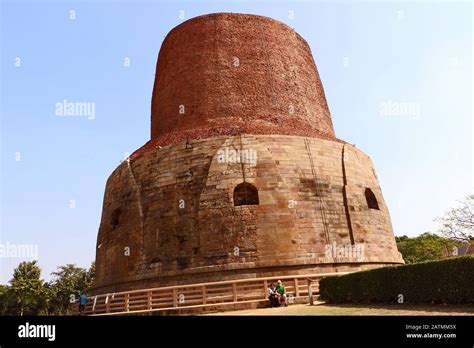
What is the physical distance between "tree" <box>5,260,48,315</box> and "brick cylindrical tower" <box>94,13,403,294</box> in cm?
2662

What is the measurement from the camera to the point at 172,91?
19984mm

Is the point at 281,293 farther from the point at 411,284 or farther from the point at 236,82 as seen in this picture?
the point at 236,82

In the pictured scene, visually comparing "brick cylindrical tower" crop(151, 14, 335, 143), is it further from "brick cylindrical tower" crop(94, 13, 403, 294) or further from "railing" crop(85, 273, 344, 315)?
"railing" crop(85, 273, 344, 315)

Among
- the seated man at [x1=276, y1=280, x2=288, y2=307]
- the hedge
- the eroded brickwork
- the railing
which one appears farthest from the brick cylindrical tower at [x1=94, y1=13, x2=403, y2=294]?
the hedge

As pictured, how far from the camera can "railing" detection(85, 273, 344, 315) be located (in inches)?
506

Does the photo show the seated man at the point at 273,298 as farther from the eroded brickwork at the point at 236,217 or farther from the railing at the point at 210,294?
the eroded brickwork at the point at 236,217

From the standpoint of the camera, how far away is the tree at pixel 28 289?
40094 mm

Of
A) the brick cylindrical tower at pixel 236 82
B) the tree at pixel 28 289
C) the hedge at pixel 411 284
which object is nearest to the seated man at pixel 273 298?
the hedge at pixel 411 284

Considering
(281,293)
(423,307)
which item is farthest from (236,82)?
(423,307)

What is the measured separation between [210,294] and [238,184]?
381 centimetres

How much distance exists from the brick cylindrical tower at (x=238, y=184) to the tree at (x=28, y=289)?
2662cm

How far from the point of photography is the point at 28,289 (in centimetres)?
4028

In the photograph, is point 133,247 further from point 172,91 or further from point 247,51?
point 247,51
